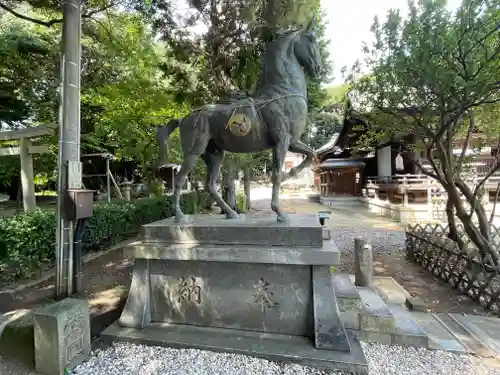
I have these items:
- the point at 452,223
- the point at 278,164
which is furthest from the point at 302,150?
the point at 452,223

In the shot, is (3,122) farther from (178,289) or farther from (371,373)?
(371,373)

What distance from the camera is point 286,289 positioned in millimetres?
2873

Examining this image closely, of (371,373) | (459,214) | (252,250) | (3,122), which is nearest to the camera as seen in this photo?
(371,373)

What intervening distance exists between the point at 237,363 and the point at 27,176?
7674 millimetres

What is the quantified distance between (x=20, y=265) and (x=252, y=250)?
15.9 feet

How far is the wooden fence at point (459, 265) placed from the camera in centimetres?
424

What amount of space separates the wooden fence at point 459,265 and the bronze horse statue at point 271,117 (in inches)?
140

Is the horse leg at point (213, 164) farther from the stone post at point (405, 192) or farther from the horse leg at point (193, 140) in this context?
the stone post at point (405, 192)

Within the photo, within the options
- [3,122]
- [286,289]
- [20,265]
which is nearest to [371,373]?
[286,289]

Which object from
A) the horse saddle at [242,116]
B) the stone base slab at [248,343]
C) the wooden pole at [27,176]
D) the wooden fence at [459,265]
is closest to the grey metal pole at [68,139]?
the stone base slab at [248,343]

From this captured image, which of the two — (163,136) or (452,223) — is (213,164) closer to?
(163,136)

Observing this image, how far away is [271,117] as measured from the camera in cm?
312

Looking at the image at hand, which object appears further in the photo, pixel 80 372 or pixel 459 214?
pixel 459 214

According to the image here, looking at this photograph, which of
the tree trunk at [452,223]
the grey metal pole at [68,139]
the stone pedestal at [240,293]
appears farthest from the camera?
the tree trunk at [452,223]
